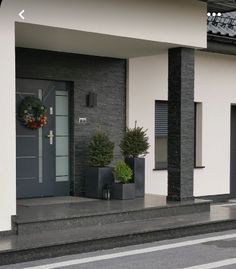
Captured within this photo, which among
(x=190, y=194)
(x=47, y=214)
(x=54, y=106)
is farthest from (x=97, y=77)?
(x=47, y=214)

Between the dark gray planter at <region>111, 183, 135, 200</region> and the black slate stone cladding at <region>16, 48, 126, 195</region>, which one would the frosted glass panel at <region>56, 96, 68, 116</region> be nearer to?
the black slate stone cladding at <region>16, 48, 126, 195</region>

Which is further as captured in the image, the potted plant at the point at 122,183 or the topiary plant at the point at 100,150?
the topiary plant at the point at 100,150

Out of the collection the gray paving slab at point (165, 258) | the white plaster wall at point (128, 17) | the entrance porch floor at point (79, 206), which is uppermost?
the white plaster wall at point (128, 17)

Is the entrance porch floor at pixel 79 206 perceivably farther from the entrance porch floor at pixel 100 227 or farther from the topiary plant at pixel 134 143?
the topiary plant at pixel 134 143

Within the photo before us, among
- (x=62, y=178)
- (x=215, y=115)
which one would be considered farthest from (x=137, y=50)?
(x=215, y=115)

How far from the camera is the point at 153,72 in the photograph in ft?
39.6

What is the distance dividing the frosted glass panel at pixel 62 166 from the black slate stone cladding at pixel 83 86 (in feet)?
0.46

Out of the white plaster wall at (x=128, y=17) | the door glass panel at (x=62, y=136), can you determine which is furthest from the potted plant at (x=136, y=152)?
the white plaster wall at (x=128, y=17)

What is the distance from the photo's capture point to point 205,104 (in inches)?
515

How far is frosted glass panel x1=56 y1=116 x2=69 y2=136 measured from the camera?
10.8m

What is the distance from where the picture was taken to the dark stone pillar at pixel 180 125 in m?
10.1

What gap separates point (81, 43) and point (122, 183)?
257 cm

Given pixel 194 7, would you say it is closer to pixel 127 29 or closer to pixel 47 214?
pixel 127 29

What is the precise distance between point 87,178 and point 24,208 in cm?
191
